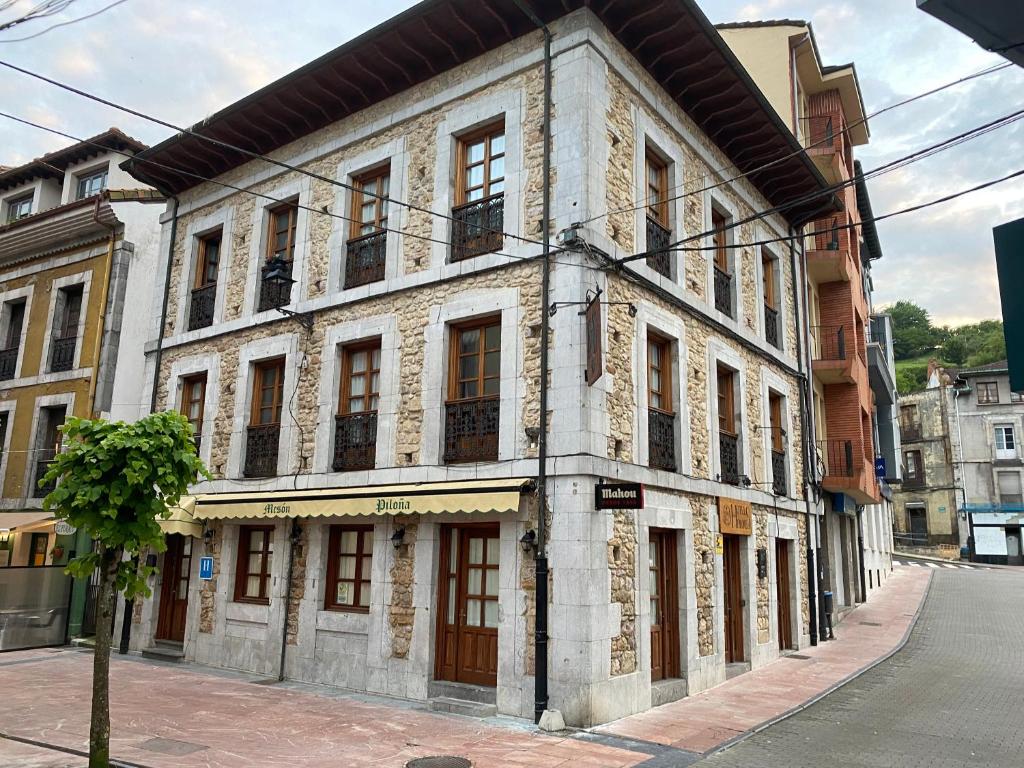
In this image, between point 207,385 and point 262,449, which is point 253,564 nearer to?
point 262,449

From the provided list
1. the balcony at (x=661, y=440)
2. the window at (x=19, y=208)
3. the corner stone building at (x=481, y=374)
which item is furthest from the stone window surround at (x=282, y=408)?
the window at (x=19, y=208)

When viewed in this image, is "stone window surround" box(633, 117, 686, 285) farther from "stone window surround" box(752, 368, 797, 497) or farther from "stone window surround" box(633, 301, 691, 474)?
"stone window surround" box(752, 368, 797, 497)

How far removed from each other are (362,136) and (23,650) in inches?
445

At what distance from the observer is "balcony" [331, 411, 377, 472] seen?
11781 mm

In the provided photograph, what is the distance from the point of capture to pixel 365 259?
12602 mm

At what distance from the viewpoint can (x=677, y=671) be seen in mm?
11078

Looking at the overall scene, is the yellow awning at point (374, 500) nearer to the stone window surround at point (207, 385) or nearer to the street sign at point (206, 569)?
the street sign at point (206, 569)

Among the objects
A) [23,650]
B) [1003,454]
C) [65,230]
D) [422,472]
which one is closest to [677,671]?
[422,472]

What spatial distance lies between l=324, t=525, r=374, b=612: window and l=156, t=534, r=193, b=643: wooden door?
12.4ft

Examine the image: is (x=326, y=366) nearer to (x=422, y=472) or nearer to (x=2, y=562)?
(x=422, y=472)

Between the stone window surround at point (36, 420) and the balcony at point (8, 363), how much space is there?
156 cm

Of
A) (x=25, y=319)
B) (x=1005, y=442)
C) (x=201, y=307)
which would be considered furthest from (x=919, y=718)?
(x=1005, y=442)

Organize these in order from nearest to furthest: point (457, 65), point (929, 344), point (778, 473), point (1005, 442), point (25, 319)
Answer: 1. point (457, 65)
2. point (778, 473)
3. point (25, 319)
4. point (1005, 442)
5. point (929, 344)

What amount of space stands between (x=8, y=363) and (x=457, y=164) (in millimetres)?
13631
